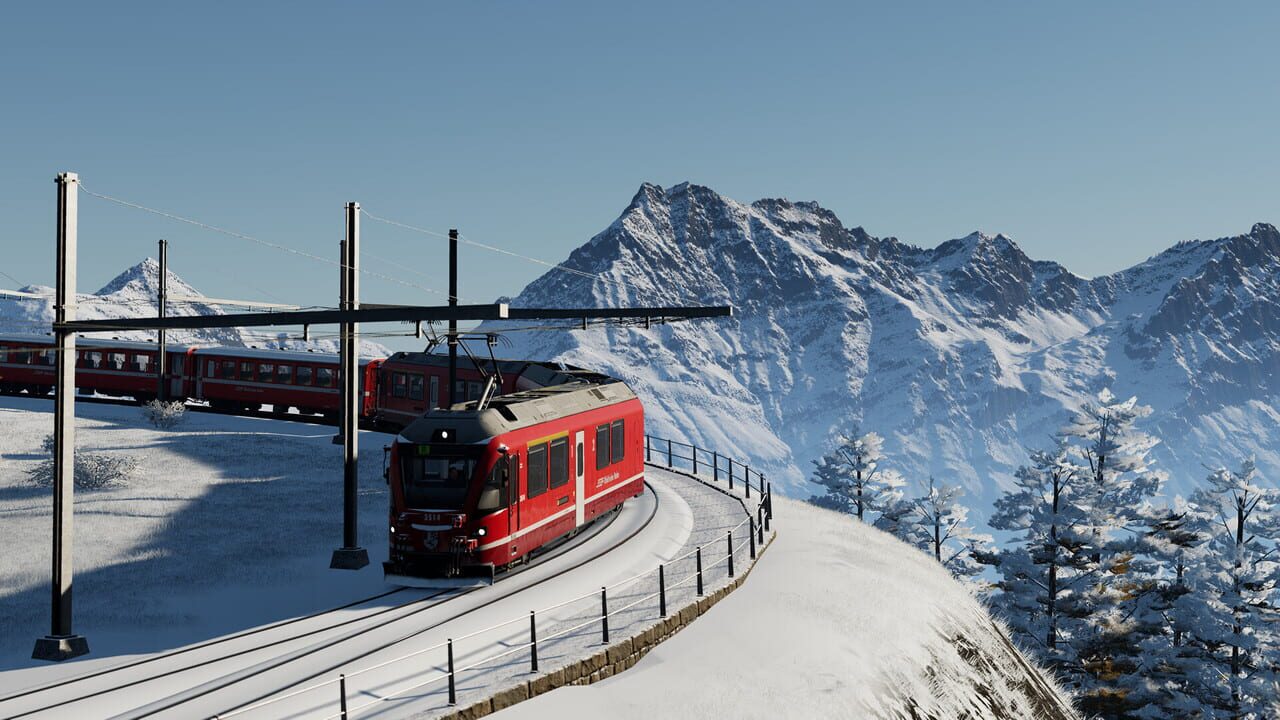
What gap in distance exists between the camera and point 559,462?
2452 cm

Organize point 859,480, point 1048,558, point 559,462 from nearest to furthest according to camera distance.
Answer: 1. point 559,462
2. point 1048,558
3. point 859,480

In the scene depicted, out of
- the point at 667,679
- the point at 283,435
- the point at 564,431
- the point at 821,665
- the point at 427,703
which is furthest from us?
the point at 283,435

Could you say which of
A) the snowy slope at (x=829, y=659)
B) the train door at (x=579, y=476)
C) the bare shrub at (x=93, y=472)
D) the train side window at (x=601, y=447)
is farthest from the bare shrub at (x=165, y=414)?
the snowy slope at (x=829, y=659)

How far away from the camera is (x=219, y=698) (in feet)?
51.6

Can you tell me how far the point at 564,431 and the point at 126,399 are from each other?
1585 inches

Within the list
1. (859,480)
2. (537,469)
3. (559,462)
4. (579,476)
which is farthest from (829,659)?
(859,480)

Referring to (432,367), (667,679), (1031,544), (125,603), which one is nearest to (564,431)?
(667,679)

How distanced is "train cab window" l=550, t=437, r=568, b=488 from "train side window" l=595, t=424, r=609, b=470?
2.32 m

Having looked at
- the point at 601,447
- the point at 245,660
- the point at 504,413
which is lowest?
the point at 245,660

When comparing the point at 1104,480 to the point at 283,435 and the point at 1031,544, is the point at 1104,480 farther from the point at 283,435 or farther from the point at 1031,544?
the point at 283,435

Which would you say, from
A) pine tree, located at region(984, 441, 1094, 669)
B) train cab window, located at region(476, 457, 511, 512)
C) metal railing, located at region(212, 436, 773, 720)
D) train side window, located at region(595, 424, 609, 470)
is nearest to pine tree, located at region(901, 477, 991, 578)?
pine tree, located at region(984, 441, 1094, 669)

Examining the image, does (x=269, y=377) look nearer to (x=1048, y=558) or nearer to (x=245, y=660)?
(x=245, y=660)

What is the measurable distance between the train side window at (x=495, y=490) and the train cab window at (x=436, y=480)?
348mm

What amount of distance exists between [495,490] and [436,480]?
121 cm
